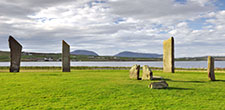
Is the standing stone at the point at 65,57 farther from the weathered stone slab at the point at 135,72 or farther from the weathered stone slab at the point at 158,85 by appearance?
the weathered stone slab at the point at 158,85

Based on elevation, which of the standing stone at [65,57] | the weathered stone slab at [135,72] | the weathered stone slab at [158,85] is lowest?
the weathered stone slab at [158,85]

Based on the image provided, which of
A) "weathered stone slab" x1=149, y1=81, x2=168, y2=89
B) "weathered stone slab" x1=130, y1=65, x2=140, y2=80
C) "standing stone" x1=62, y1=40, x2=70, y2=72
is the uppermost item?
"standing stone" x1=62, y1=40, x2=70, y2=72

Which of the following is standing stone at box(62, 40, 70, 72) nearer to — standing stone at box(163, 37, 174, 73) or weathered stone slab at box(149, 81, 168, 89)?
standing stone at box(163, 37, 174, 73)

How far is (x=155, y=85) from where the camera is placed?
39.2 feet

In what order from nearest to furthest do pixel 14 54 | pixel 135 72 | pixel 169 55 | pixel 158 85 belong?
pixel 158 85 < pixel 135 72 < pixel 14 54 < pixel 169 55

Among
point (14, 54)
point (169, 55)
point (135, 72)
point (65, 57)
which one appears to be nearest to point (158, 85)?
point (135, 72)

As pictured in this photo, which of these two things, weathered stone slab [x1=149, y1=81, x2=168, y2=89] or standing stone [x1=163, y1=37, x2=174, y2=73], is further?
standing stone [x1=163, y1=37, x2=174, y2=73]

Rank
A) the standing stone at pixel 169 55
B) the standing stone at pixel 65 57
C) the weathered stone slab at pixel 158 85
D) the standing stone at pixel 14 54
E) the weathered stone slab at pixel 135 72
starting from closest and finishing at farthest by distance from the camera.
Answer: the weathered stone slab at pixel 158 85 → the weathered stone slab at pixel 135 72 → the standing stone at pixel 14 54 → the standing stone at pixel 169 55 → the standing stone at pixel 65 57

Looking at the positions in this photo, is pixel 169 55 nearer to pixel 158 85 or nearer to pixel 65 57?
pixel 65 57

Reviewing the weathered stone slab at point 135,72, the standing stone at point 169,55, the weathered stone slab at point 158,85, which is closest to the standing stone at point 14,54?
the weathered stone slab at point 135,72

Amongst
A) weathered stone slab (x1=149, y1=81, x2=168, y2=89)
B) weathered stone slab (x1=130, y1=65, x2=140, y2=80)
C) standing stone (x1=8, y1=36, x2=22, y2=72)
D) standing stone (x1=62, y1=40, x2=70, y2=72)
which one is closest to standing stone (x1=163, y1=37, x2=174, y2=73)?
weathered stone slab (x1=130, y1=65, x2=140, y2=80)

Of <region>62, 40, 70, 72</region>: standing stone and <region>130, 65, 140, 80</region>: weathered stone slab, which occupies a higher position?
<region>62, 40, 70, 72</region>: standing stone

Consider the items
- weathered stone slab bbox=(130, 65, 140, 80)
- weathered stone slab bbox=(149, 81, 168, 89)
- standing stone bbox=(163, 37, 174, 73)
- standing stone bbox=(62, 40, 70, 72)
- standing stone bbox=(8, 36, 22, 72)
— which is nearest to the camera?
weathered stone slab bbox=(149, 81, 168, 89)

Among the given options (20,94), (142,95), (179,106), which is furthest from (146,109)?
(20,94)
